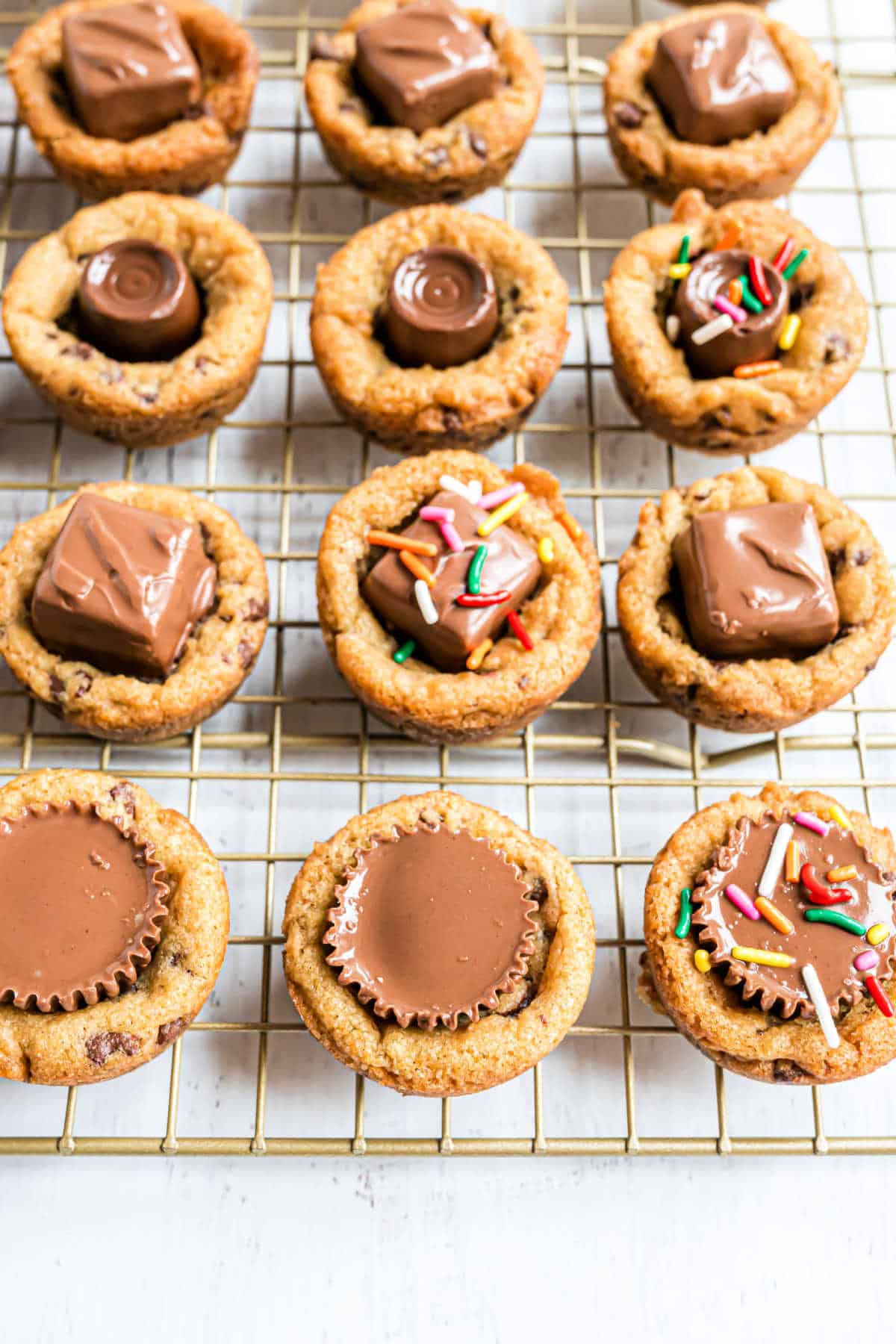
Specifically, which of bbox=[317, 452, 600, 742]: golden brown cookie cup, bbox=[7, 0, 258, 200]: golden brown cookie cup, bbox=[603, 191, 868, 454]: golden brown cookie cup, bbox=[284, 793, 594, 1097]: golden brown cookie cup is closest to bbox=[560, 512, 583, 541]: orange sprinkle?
bbox=[317, 452, 600, 742]: golden brown cookie cup

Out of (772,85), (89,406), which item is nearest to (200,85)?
(89,406)

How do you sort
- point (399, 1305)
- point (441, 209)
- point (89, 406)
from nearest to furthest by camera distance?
point (399, 1305) → point (89, 406) → point (441, 209)

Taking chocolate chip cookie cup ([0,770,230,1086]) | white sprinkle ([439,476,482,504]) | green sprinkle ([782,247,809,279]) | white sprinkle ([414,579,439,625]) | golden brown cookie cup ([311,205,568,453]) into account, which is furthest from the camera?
green sprinkle ([782,247,809,279])

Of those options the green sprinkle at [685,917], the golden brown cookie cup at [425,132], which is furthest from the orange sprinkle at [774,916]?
the golden brown cookie cup at [425,132]

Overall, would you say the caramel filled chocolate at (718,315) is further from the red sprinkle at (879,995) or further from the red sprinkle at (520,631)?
the red sprinkle at (879,995)

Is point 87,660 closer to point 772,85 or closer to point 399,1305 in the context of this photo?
point 399,1305

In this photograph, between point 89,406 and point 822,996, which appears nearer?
point 822,996

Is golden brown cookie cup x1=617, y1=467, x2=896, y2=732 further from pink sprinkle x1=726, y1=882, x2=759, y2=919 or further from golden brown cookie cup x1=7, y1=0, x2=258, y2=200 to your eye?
golden brown cookie cup x1=7, y1=0, x2=258, y2=200
